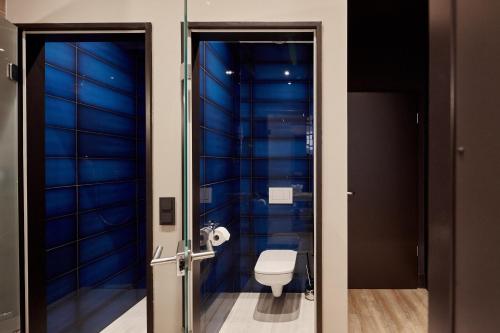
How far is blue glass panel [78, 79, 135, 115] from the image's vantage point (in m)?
2.51

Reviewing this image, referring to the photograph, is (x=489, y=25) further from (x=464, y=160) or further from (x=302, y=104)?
(x=302, y=104)

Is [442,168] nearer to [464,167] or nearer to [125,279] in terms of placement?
[464,167]

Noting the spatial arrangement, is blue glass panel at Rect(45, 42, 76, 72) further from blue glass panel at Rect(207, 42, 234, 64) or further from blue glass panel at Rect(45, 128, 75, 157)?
blue glass panel at Rect(207, 42, 234, 64)

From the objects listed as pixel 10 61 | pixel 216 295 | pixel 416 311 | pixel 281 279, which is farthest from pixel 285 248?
pixel 10 61

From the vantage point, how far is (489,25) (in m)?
0.52

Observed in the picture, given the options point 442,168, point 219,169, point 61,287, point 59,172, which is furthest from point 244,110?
point 442,168

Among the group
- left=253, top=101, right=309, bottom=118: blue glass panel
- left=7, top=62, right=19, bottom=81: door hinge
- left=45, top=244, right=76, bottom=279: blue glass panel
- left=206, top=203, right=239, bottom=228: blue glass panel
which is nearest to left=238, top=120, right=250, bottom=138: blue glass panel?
left=253, top=101, right=309, bottom=118: blue glass panel

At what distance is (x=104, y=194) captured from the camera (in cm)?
277

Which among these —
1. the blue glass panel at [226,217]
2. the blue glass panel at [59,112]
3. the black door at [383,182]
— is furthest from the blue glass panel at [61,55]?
the black door at [383,182]

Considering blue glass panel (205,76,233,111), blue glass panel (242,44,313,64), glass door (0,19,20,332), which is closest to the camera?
glass door (0,19,20,332)

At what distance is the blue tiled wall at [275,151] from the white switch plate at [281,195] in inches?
1.6

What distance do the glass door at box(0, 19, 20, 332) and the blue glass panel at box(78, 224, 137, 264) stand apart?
0.73 m

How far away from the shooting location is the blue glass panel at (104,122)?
2.52 m

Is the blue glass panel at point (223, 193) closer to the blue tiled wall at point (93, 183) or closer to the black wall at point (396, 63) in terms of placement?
the blue tiled wall at point (93, 183)
